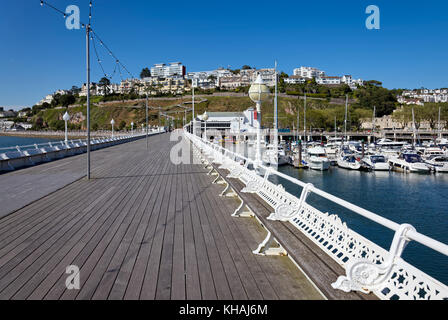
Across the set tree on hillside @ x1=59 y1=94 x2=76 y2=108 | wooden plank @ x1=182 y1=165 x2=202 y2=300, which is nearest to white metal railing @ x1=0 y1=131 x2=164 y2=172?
wooden plank @ x1=182 y1=165 x2=202 y2=300

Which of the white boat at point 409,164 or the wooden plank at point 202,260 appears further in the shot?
the white boat at point 409,164

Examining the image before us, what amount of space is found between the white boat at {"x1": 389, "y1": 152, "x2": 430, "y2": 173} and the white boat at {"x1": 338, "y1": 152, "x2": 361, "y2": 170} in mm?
4385

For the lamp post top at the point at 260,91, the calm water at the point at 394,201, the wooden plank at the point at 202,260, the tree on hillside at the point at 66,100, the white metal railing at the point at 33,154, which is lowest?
the calm water at the point at 394,201

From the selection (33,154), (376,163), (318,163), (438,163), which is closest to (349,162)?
(376,163)

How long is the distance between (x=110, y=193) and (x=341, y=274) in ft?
23.6

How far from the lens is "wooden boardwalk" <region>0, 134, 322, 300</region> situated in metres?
3.61

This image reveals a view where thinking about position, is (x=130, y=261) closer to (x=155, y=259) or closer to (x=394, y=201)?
(x=155, y=259)

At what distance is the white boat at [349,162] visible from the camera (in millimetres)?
41500

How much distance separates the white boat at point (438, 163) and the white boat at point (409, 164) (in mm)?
698

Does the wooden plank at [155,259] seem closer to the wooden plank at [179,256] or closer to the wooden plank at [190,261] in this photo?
the wooden plank at [179,256]

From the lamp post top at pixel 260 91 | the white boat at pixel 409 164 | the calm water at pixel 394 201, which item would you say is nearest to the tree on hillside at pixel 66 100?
the calm water at pixel 394 201

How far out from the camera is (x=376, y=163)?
1601 inches

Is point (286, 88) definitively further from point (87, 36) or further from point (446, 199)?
point (87, 36)

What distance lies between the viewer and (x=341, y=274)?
3.14 m
